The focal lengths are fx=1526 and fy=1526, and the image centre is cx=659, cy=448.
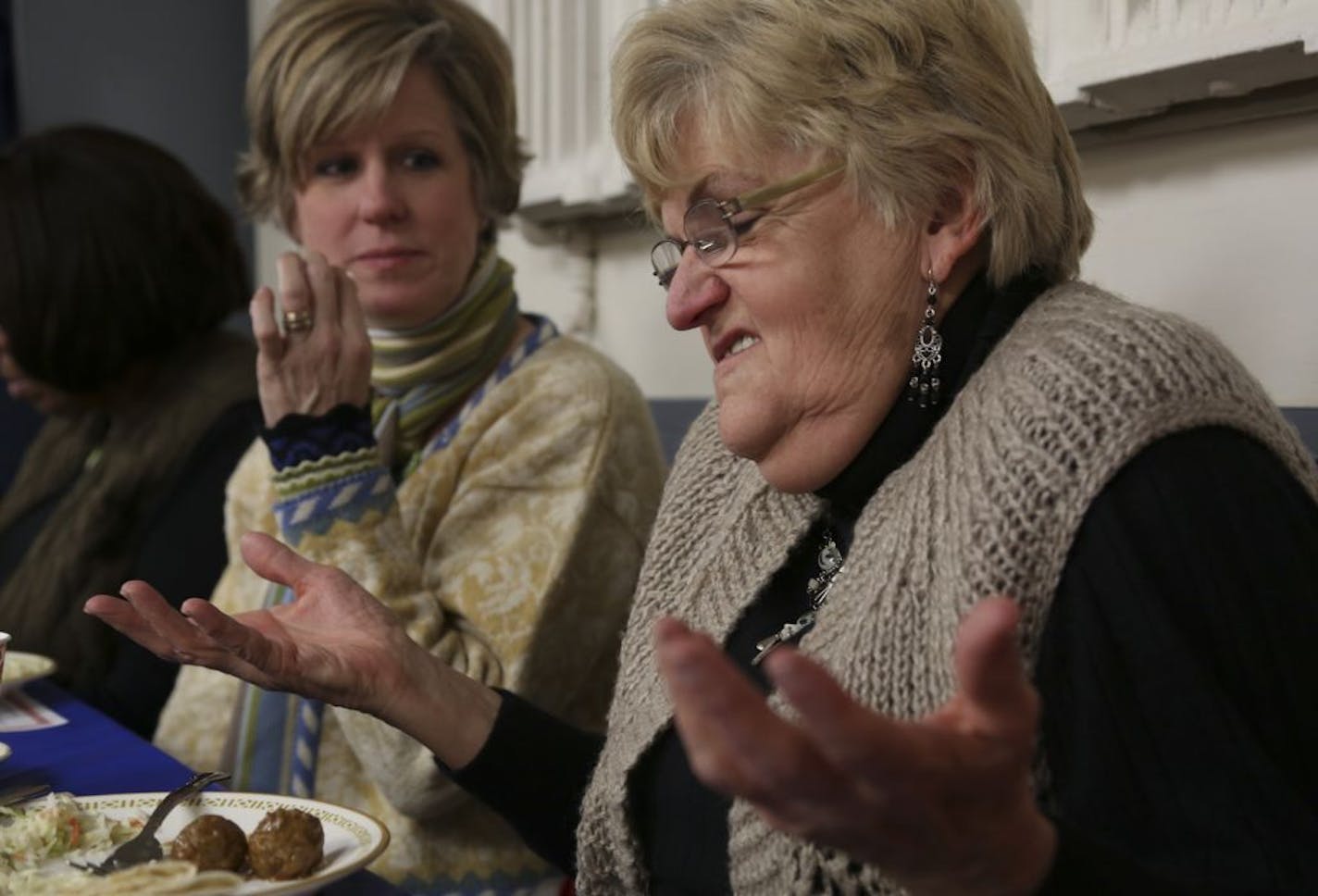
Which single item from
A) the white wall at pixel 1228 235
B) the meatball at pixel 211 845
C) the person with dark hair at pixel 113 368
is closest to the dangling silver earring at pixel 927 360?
the white wall at pixel 1228 235

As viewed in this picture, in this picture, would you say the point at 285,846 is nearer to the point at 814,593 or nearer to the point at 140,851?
the point at 140,851

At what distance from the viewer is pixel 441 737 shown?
4.32 ft

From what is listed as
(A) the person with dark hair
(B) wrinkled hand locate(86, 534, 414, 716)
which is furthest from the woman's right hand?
(A) the person with dark hair

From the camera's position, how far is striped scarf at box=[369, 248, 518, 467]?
6.00ft

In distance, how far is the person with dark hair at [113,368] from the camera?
2246 millimetres

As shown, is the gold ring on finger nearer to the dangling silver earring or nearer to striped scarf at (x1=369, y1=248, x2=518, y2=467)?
striped scarf at (x1=369, y1=248, x2=518, y2=467)

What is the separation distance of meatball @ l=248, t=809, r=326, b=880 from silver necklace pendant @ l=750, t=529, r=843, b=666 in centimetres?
39

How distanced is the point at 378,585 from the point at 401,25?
722 mm

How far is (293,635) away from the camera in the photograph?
1239 millimetres

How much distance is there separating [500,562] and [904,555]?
713 mm

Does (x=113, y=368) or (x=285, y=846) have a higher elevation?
(x=285, y=846)

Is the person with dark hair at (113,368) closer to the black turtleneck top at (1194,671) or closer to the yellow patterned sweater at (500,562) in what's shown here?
the yellow patterned sweater at (500,562)

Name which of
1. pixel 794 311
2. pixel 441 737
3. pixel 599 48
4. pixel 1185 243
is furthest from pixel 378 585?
pixel 599 48

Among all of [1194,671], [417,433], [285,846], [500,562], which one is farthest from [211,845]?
[417,433]
